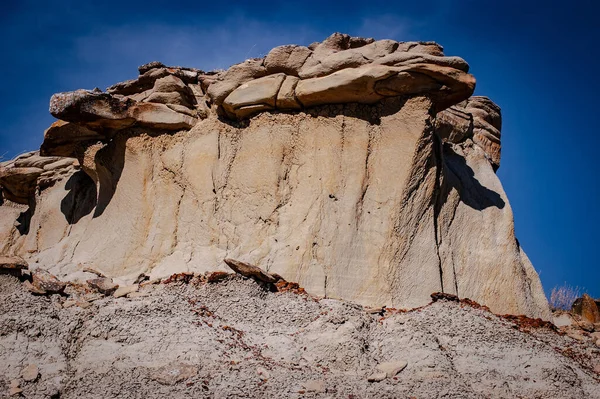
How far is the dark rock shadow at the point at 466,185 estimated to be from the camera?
1110cm

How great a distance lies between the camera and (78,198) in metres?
13.4

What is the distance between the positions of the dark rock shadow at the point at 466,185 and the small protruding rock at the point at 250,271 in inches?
149

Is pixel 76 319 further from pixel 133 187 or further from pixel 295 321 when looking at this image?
pixel 133 187

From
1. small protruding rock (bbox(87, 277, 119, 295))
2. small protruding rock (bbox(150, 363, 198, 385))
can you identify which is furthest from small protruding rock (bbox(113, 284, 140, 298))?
small protruding rock (bbox(150, 363, 198, 385))

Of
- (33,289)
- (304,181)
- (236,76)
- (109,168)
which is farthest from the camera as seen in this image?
(109,168)

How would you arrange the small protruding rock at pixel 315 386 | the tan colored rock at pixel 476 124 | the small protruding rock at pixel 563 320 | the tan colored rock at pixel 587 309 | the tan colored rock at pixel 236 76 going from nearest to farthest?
the small protruding rock at pixel 315 386 < the tan colored rock at pixel 236 76 < the small protruding rock at pixel 563 320 < the tan colored rock at pixel 476 124 < the tan colored rock at pixel 587 309

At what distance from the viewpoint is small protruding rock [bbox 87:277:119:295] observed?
30.1 feet

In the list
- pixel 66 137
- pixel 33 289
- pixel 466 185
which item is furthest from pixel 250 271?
pixel 66 137

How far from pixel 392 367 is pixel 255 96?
537 centimetres

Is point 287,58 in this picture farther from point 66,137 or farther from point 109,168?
point 66,137

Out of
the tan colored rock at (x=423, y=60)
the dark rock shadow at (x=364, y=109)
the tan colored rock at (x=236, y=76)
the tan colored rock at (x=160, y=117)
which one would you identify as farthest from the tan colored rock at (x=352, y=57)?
the tan colored rock at (x=160, y=117)

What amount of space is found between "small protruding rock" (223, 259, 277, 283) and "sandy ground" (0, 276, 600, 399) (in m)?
0.13

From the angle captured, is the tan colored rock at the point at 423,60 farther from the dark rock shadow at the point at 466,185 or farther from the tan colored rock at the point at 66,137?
the tan colored rock at the point at 66,137

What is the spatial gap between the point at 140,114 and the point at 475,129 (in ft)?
24.2
